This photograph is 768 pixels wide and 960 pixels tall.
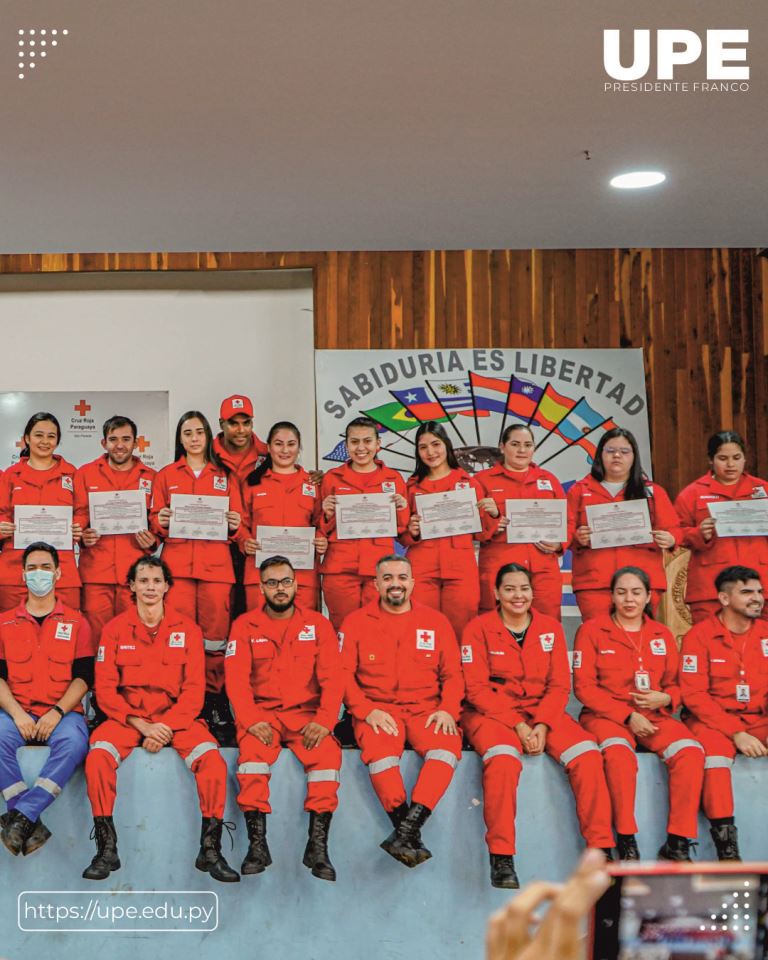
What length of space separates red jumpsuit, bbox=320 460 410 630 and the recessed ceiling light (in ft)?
7.18

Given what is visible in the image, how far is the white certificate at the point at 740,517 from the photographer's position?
6.13 metres

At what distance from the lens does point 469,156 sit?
5855 millimetres

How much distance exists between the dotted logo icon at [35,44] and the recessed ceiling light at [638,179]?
325 centimetres

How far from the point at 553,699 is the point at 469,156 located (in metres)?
2.94

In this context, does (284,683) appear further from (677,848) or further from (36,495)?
(677,848)

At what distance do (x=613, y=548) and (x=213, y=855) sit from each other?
2.77 m

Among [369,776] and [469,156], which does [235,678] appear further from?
[469,156]

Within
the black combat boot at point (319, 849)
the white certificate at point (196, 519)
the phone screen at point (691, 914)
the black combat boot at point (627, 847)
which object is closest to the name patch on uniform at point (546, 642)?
the black combat boot at point (627, 847)

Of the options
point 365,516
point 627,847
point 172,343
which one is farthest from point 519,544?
point 172,343

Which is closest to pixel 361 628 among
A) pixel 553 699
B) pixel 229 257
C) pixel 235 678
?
pixel 235 678

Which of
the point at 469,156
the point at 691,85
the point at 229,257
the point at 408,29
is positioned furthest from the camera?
the point at 229,257

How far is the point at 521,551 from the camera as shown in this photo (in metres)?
6.20

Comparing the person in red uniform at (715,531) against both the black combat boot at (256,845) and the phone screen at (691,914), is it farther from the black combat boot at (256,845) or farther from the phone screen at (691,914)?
the phone screen at (691,914)

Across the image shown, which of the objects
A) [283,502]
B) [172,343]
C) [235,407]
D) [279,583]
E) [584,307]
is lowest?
[279,583]
